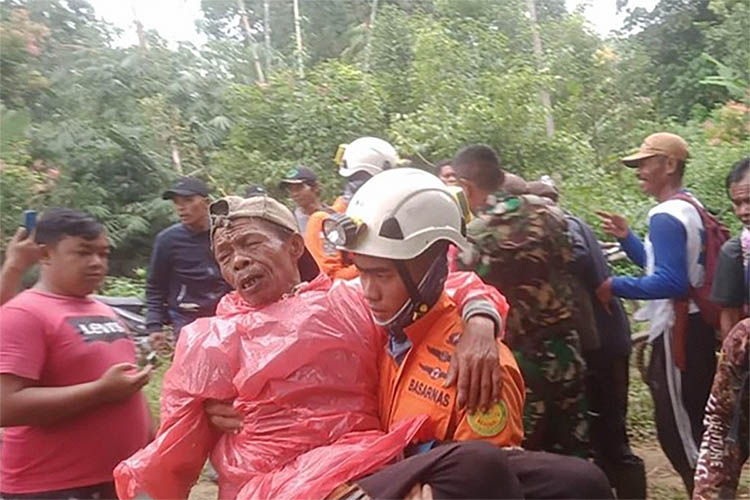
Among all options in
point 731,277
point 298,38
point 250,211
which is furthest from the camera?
point 298,38

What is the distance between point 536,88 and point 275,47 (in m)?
3.82

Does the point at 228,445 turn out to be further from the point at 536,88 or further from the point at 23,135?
the point at 536,88

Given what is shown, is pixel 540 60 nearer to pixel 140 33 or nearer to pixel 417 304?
pixel 140 33

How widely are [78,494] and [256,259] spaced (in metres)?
A: 1.17

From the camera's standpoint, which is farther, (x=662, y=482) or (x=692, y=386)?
(x=662, y=482)

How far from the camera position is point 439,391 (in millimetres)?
1842

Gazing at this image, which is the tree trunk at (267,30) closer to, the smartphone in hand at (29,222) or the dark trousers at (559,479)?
the smartphone in hand at (29,222)

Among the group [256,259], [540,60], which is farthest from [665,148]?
[540,60]

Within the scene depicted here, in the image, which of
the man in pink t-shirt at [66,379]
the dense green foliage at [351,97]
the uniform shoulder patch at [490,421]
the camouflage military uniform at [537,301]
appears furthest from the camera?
the dense green foliage at [351,97]

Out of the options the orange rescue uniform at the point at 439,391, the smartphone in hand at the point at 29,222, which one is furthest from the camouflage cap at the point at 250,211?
the smartphone in hand at the point at 29,222

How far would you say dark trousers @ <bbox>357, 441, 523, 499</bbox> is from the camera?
1542 millimetres

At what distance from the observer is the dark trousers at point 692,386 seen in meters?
3.67

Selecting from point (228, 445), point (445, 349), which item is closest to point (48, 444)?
point (228, 445)

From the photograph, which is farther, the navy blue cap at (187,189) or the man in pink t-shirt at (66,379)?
the navy blue cap at (187,189)
